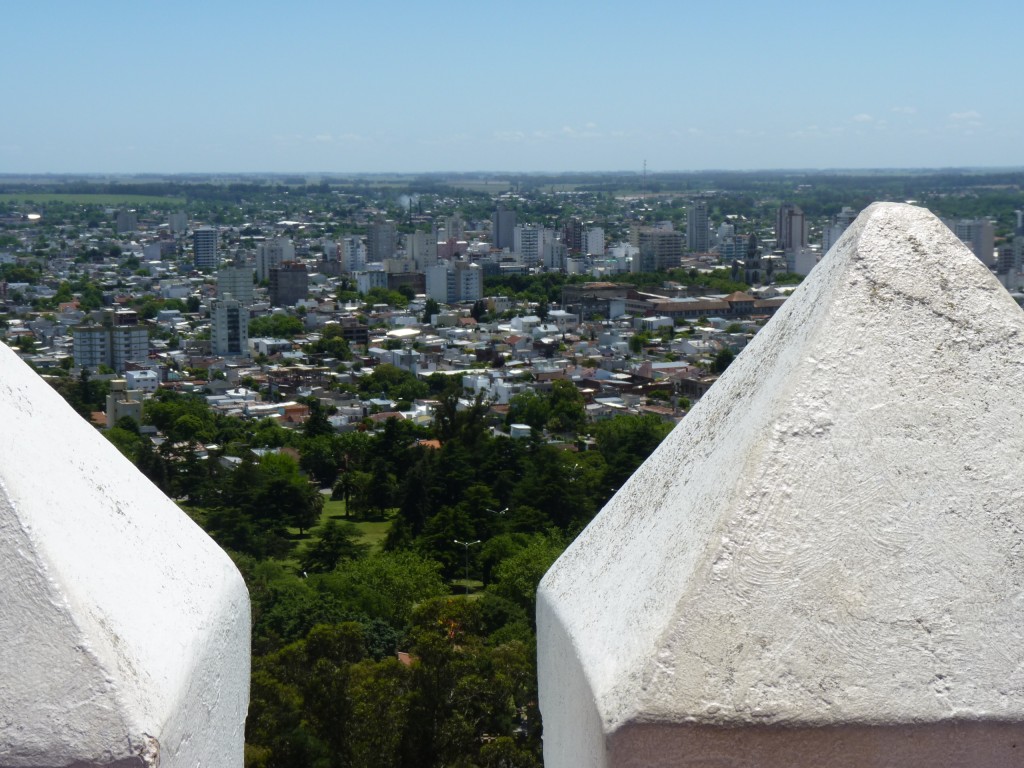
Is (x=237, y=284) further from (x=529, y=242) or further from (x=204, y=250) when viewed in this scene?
(x=529, y=242)

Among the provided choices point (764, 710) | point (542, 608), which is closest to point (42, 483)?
point (542, 608)

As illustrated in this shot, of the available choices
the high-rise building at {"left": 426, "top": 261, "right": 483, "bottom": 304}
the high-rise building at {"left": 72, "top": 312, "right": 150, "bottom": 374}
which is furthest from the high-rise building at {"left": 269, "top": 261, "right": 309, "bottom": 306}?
the high-rise building at {"left": 72, "top": 312, "right": 150, "bottom": 374}

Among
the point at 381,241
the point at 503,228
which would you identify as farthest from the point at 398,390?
the point at 503,228

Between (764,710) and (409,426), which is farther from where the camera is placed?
(409,426)

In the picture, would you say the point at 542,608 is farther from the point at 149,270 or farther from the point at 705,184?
the point at 705,184

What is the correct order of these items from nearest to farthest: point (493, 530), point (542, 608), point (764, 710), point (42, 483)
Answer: point (764, 710) < point (42, 483) < point (542, 608) < point (493, 530)

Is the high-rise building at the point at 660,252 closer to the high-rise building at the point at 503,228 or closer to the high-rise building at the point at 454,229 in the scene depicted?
the high-rise building at the point at 503,228
